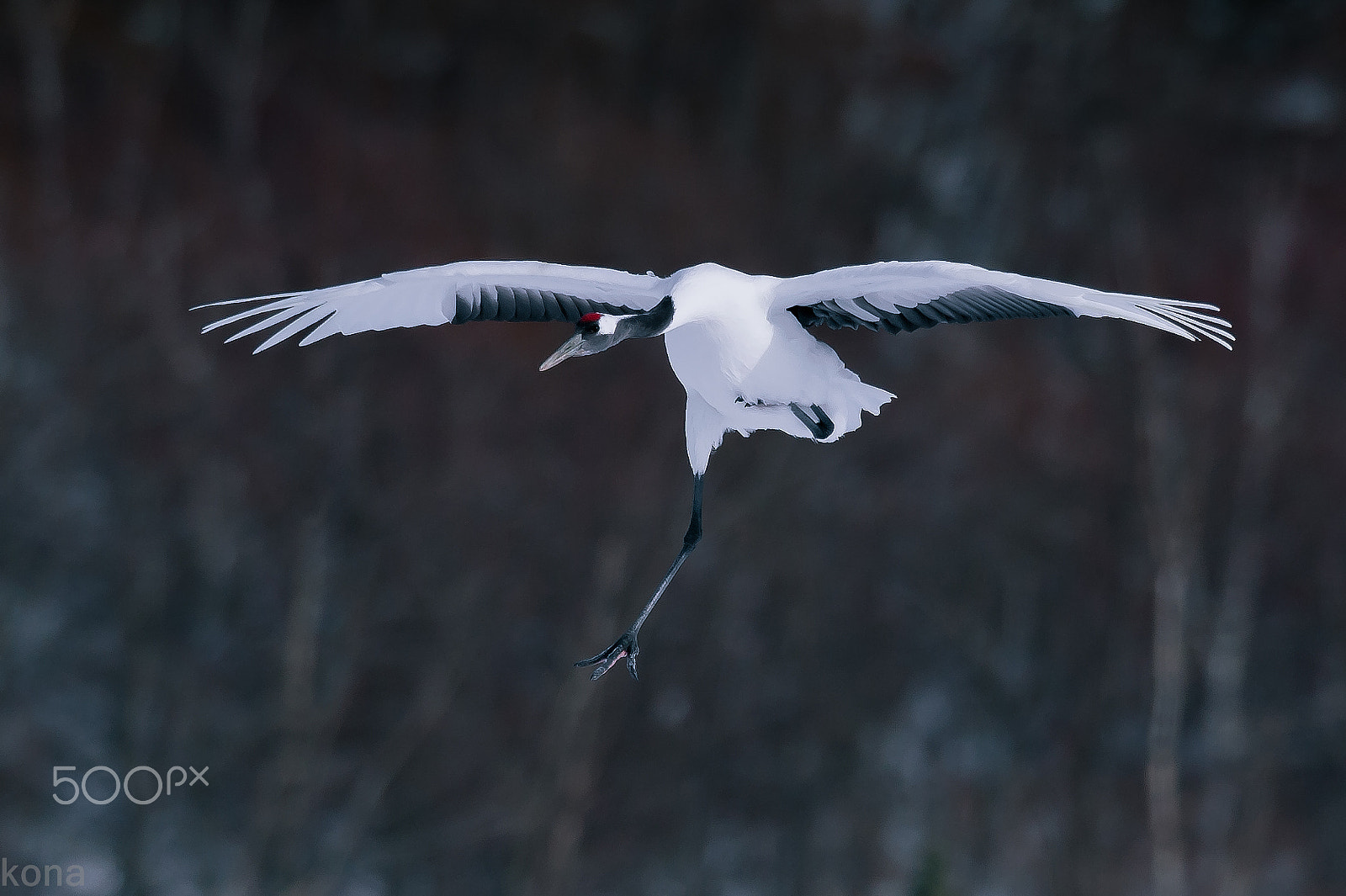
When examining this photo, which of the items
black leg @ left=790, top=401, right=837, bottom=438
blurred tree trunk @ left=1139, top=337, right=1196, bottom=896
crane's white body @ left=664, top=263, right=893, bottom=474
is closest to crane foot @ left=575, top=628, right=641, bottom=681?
crane's white body @ left=664, top=263, right=893, bottom=474

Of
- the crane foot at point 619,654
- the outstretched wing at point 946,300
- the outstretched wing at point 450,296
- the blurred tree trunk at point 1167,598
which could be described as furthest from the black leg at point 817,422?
the blurred tree trunk at point 1167,598

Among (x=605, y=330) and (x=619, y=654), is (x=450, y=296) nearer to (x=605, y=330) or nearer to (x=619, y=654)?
(x=605, y=330)

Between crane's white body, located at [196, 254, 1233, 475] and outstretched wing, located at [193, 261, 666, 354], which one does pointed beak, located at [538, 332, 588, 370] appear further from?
outstretched wing, located at [193, 261, 666, 354]

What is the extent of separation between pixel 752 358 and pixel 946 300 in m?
0.88

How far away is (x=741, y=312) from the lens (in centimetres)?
540

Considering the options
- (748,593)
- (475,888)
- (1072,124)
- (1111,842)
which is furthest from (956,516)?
(475,888)

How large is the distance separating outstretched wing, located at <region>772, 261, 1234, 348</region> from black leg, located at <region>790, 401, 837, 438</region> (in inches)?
14.7

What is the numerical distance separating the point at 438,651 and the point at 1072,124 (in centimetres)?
987

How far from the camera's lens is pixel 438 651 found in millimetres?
15539

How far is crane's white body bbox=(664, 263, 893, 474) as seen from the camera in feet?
17.6

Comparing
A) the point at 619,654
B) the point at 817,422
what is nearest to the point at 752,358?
the point at 817,422

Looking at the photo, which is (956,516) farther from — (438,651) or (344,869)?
(344,869)

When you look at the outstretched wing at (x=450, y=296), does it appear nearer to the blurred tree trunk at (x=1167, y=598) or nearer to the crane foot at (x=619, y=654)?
the crane foot at (x=619, y=654)

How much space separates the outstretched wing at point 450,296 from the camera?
568cm
